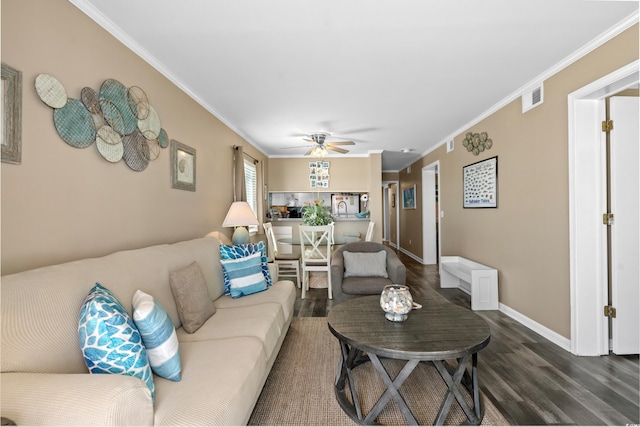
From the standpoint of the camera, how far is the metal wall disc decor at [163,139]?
95.1 inches

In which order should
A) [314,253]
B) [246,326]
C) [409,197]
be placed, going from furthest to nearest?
1. [409,197]
2. [314,253]
3. [246,326]

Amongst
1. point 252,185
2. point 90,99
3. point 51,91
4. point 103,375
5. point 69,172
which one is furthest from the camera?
point 252,185

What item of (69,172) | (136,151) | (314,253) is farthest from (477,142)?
(69,172)

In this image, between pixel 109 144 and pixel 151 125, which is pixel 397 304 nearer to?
pixel 109 144

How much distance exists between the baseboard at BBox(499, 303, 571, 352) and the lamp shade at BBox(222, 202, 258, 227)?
127 inches

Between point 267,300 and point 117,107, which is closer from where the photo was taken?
point 117,107

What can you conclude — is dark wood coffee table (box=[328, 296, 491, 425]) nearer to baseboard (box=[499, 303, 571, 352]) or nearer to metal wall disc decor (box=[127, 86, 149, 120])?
baseboard (box=[499, 303, 571, 352])

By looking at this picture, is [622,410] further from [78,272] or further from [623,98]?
[78,272]

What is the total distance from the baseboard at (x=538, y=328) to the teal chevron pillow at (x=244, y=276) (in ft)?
8.83

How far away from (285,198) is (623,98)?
5.37m

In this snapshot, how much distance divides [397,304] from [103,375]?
4.93 ft

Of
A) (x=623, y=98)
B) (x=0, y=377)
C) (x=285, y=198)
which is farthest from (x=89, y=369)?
(x=285, y=198)

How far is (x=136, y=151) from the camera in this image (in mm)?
2127

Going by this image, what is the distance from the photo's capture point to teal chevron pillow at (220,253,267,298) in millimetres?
2512
